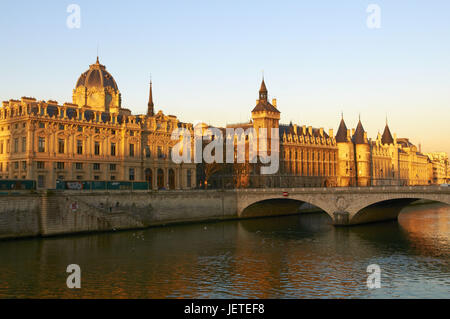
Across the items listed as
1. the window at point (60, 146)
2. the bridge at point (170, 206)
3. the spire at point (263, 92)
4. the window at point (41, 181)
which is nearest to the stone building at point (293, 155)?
the spire at point (263, 92)

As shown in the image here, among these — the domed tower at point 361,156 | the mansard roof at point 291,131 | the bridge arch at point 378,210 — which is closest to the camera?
the bridge arch at point 378,210

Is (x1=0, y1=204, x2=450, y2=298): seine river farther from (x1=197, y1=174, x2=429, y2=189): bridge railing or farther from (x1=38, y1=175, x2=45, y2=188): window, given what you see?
(x1=197, y1=174, x2=429, y2=189): bridge railing

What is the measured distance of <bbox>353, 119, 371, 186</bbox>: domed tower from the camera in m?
174

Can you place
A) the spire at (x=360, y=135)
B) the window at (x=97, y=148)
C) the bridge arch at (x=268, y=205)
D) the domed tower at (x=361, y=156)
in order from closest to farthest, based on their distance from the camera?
the bridge arch at (x=268, y=205) < the window at (x=97, y=148) < the domed tower at (x=361, y=156) < the spire at (x=360, y=135)

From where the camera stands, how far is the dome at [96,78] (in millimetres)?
109562

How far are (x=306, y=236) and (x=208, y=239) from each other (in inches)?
558

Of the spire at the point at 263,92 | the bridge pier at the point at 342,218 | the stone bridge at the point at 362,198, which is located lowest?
the bridge pier at the point at 342,218

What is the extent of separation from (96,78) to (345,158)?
95724mm

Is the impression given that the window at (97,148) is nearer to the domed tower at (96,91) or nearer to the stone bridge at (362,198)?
the domed tower at (96,91)

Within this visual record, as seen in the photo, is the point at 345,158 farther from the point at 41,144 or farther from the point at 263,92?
the point at 41,144

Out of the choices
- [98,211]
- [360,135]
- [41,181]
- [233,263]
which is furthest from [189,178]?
[360,135]

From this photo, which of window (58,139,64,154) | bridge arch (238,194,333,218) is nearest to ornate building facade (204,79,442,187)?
bridge arch (238,194,333,218)

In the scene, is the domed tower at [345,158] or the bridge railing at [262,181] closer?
the bridge railing at [262,181]
